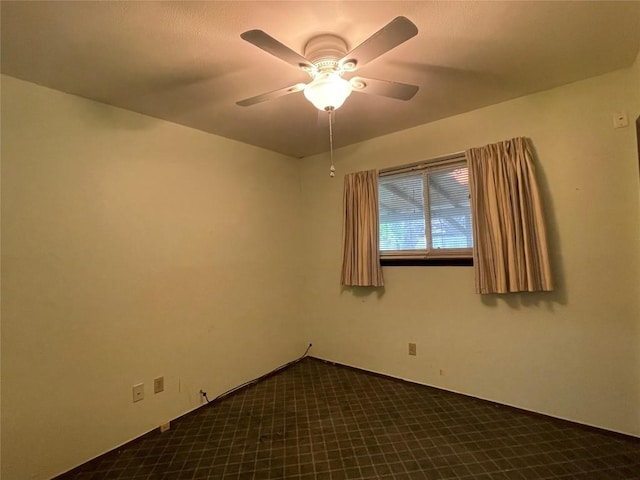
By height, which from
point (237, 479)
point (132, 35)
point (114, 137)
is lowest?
point (237, 479)

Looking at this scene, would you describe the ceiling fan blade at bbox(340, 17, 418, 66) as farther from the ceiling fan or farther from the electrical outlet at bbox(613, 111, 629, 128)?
the electrical outlet at bbox(613, 111, 629, 128)

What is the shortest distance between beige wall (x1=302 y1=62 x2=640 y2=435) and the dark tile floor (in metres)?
0.23

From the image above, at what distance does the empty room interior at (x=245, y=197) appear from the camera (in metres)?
1.53

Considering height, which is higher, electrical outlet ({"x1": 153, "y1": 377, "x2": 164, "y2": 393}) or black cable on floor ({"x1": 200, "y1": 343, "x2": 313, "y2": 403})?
electrical outlet ({"x1": 153, "y1": 377, "x2": 164, "y2": 393})

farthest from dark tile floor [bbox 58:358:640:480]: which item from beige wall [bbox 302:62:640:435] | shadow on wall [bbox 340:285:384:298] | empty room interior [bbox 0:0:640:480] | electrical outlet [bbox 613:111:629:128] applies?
electrical outlet [bbox 613:111:629:128]

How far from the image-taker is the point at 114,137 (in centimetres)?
218

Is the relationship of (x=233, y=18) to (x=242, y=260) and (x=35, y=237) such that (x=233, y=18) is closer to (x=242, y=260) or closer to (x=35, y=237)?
(x=35, y=237)

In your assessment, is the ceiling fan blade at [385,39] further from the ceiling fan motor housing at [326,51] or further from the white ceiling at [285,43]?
the white ceiling at [285,43]

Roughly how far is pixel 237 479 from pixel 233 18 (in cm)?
244

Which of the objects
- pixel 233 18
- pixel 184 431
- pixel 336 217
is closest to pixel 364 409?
pixel 184 431

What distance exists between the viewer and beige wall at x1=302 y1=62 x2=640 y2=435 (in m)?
1.99

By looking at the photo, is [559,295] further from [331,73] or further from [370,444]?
[331,73]

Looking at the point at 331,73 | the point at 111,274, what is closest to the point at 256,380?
the point at 111,274

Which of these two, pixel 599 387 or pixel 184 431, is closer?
pixel 599 387
